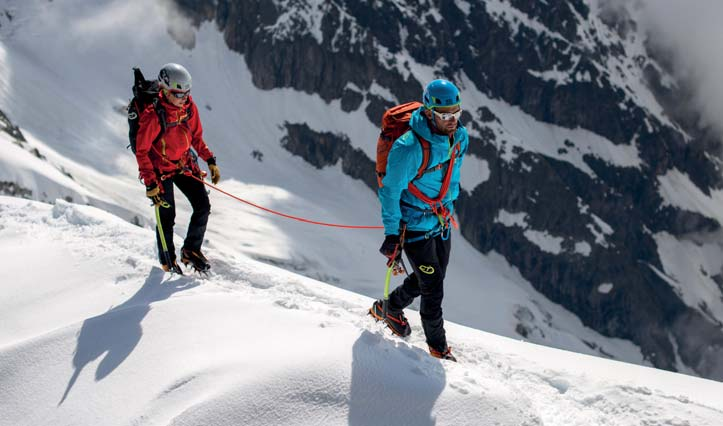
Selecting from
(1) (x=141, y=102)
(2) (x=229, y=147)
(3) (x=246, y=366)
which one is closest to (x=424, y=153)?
(3) (x=246, y=366)

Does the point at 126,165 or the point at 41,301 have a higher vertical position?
the point at 41,301

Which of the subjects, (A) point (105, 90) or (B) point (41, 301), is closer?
(B) point (41, 301)

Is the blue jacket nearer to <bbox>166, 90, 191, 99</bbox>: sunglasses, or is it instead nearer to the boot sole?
the boot sole

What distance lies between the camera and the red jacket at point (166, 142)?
7.70 meters

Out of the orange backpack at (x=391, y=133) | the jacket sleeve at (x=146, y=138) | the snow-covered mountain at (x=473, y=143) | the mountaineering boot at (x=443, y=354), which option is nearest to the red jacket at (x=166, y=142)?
the jacket sleeve at (x=146, y=138)

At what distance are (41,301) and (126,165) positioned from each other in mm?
51870

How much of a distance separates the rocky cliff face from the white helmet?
227ft

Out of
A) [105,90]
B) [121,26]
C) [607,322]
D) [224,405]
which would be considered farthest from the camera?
[607,322]

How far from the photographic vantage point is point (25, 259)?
7441 mm

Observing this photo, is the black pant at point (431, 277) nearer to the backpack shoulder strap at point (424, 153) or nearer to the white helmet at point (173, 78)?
the backpack shoulder strap at point (424, 153)

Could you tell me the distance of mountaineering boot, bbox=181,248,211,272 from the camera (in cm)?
820

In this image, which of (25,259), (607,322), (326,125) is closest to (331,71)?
(326,125)

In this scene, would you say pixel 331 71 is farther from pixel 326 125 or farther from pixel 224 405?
pixel 224 405

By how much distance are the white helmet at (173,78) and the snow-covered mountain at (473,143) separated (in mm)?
32659
